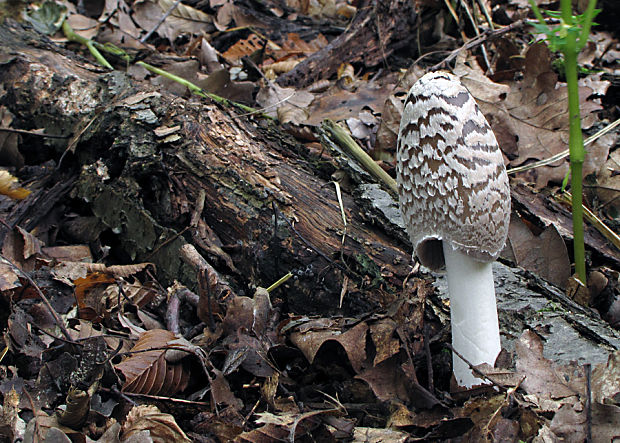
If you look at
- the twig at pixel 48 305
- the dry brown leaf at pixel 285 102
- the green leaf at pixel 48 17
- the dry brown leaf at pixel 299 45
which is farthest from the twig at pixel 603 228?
the green leaf at pixel 48 17

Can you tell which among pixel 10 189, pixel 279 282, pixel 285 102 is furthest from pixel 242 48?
pixel 279 282

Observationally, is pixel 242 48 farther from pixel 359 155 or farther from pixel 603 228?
pixel 603 228

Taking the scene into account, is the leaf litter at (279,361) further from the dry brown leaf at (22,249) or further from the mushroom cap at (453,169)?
the mushroom cap at (453,169)

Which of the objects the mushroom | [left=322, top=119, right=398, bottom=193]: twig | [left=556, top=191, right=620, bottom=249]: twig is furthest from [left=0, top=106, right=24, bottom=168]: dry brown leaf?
[left=556, top=191, right=620, bottom=249]: twig

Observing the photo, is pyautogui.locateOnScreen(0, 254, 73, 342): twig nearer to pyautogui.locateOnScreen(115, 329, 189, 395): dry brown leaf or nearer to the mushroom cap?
pyautogui.locateOnScreen(115, 329, 189, 395): dry brown leaf

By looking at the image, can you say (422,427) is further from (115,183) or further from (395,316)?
(115,183)

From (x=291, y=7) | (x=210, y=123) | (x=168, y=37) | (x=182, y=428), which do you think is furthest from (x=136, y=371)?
(x=291, y=7)
